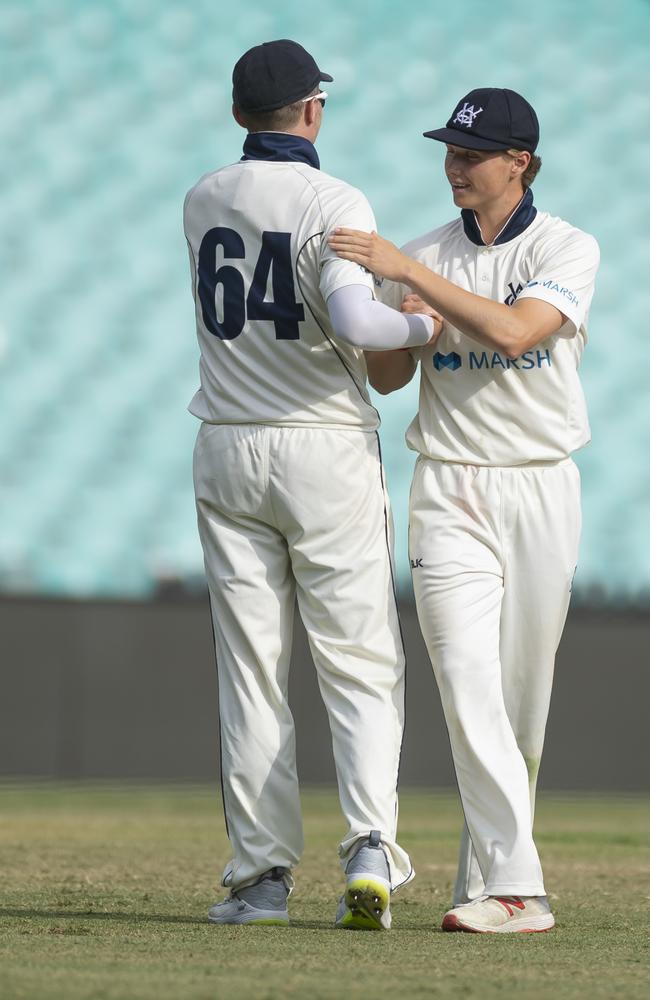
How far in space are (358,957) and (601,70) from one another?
1293 cm

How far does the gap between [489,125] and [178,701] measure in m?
6.02

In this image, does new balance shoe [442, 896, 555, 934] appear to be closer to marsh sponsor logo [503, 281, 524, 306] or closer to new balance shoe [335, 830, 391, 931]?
new balance shoe [335, 830, 391, 931]

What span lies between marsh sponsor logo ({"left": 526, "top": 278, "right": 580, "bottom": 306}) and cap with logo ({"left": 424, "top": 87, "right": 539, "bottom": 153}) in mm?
317

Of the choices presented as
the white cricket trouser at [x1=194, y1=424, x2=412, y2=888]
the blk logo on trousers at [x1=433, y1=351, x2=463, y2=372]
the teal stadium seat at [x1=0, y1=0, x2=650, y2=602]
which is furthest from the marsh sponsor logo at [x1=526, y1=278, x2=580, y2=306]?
the teal stadium seat at [x1=0, y1=0, x2=650, y2=602]

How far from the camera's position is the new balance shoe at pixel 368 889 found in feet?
10.3

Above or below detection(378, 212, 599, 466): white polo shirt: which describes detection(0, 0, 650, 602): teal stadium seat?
above

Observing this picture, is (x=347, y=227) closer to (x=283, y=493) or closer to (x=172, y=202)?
(x=283, y=493)

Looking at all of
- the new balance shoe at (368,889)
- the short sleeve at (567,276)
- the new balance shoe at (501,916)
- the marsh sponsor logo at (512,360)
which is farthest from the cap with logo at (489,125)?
the new balance shoe at (501,916)

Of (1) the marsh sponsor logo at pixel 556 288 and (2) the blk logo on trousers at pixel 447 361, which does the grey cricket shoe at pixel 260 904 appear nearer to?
(2) the blk logo on trousers at pixel 447 361

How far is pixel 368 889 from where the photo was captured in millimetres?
3143

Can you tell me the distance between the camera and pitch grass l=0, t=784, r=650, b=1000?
2.39 m

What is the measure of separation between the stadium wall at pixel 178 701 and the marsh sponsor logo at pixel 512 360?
539 cm

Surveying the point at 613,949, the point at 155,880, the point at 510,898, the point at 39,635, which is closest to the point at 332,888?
the point at 155,880

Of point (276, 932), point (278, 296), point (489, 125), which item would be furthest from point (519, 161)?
point (276, 932)
